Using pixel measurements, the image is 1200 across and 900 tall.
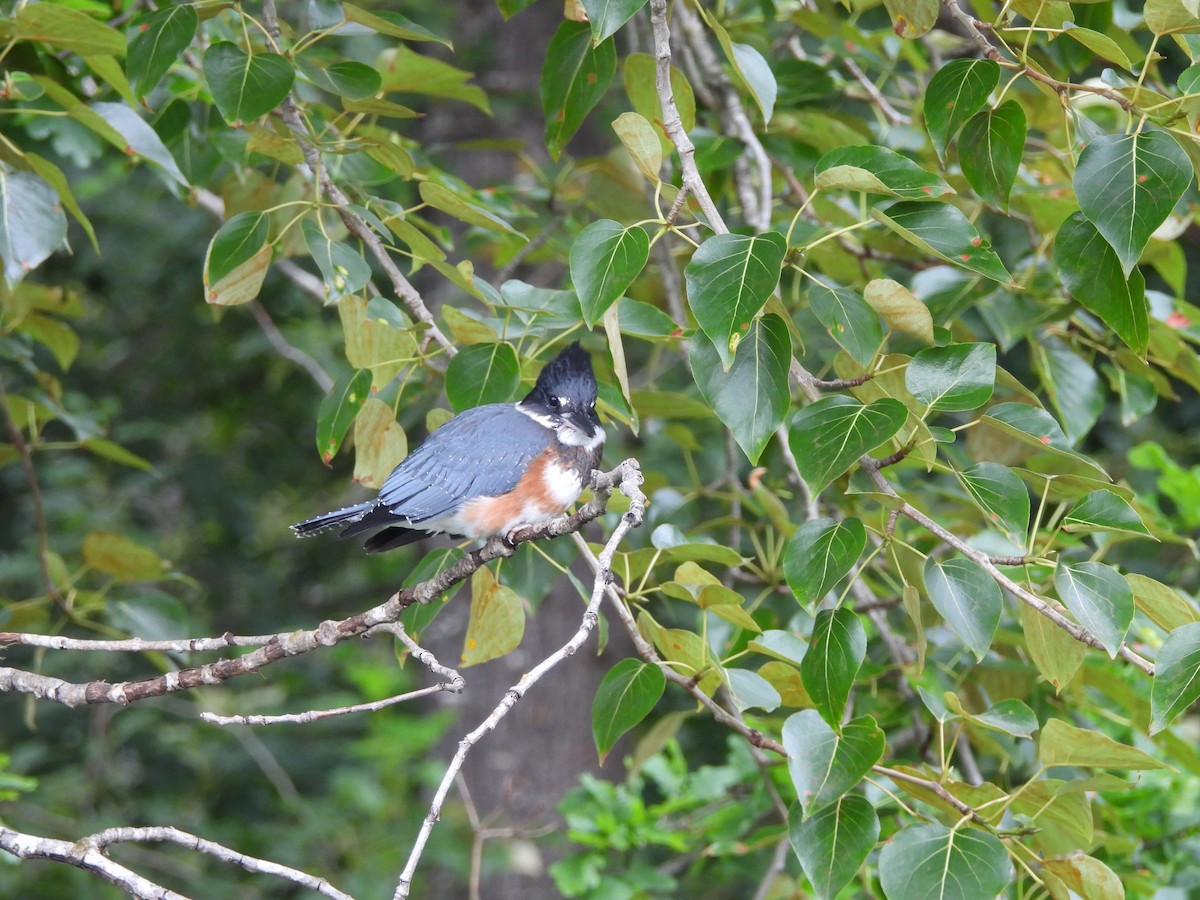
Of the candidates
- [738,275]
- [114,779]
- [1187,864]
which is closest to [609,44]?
[738,275]

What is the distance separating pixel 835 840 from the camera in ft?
5.82

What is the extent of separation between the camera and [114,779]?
18.7ft

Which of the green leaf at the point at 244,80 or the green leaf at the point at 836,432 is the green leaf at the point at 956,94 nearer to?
the green leaf at the point at 836,432

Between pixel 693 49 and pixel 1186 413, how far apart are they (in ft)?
9.44

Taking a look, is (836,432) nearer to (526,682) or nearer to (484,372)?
(526,682)

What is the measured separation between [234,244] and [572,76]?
765 millimetres

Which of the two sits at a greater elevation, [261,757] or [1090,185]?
[1090,185]

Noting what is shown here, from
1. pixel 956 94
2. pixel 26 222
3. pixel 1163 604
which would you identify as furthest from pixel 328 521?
pixel 1163 604

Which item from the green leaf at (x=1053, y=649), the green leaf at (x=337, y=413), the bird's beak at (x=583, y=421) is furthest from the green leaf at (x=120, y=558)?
the green leaf at (x=1053, y=649)

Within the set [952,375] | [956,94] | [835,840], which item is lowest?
[835,840]

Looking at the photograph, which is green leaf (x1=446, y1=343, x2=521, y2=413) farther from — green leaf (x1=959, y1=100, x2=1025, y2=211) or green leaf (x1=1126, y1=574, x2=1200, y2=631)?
green leaf (x1=1126, y1=574, x2=1200, y2=631)

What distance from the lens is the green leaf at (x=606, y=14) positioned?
1824 mm

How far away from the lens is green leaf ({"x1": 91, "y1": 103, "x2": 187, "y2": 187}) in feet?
7.31

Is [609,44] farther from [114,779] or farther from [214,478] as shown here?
[114,779]
